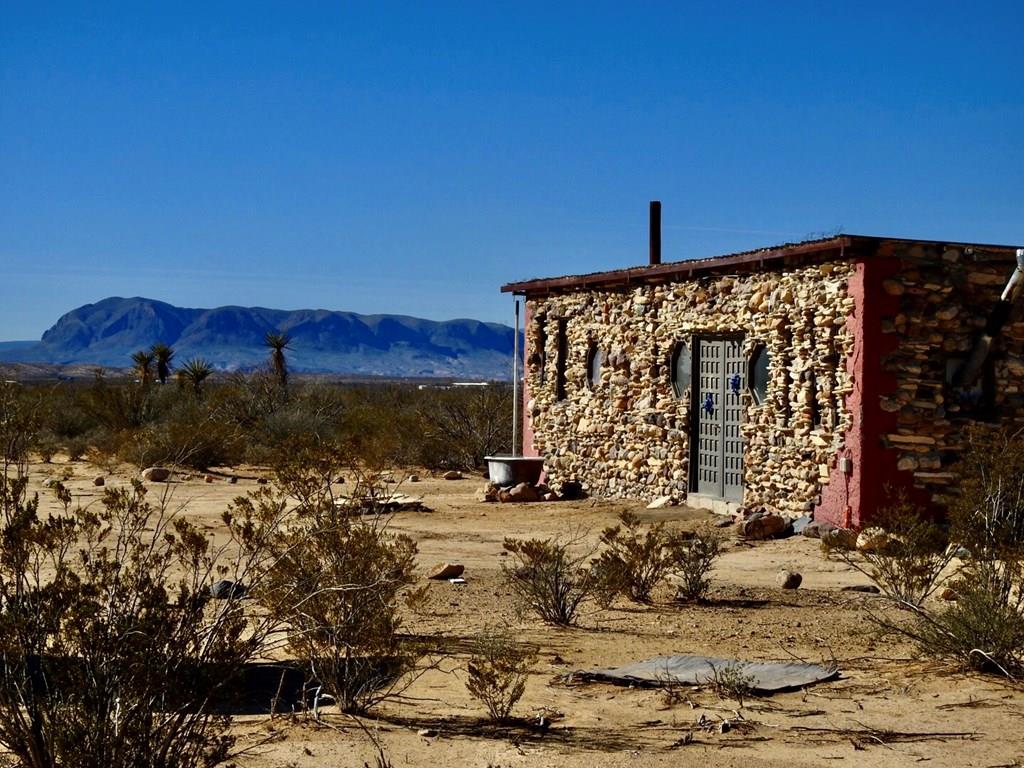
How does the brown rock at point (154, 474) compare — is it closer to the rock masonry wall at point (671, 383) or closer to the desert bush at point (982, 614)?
the rock masonry wall at point (671, 383)

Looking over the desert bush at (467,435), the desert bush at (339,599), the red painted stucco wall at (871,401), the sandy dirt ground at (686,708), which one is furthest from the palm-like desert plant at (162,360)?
the desert bush at (339,599)

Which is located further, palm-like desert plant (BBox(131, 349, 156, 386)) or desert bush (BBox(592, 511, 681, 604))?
palm-like desert plant (BBox(131, 349, 156, 386))

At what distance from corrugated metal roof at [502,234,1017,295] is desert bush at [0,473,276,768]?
1008cm

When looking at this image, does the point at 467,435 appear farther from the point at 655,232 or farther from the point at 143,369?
the point at 143,369

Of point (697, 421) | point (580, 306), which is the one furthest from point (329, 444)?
point (580, 306)

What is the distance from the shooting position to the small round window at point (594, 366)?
19406mm

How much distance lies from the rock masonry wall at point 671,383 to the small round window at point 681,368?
8cm

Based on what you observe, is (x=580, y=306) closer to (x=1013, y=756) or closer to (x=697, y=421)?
(x=697, y=421)

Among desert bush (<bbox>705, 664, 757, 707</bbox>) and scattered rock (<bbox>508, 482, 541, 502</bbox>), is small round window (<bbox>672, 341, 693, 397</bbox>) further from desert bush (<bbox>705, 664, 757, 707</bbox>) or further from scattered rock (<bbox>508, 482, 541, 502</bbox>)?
desert bush (<bbox>705, 664, 757, 707</bbox>)

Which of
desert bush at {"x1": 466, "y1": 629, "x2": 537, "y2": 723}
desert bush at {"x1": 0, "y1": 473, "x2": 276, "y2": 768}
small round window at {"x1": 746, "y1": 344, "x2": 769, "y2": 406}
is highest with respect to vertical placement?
small round window at {"x1": 746, "y1": 344, "x2": 769, "y2": 406}

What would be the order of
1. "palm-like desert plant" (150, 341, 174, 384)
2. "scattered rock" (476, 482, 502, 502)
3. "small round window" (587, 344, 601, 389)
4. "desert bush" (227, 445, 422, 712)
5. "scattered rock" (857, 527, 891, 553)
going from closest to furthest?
"desert bush" (227, 445, 422, 712)
"scattered rock" (857, 527, 891, 553)
"small round window" (587, 344, 601, 389)
"scattered rock" (476, 482, 502, 502)
"palm-like desert plant" (150, 341, 174, 384)

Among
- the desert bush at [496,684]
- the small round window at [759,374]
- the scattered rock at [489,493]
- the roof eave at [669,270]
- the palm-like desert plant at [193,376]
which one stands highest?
the roof eave at [669,270]

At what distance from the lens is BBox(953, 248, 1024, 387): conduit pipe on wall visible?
1415 centimetres

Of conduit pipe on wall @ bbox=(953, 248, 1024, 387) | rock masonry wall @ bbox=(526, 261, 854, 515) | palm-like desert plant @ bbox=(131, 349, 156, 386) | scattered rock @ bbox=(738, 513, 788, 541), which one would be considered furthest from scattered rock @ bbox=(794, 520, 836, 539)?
palm-like desert plant @ bbox=(131, 349, 156, 386)
